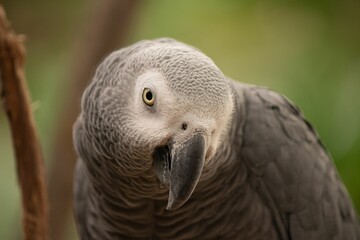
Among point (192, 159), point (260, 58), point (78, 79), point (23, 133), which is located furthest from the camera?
point (260, 58)

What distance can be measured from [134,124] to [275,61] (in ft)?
6.48

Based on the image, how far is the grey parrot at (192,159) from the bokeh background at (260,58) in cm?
103

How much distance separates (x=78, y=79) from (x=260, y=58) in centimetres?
111

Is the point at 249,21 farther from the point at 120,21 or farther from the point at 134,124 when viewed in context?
the point at 134,124

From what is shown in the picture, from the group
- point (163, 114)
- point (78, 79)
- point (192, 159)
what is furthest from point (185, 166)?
point (78, 79)

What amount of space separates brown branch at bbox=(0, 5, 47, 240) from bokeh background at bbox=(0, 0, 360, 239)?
2.79ft

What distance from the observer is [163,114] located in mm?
1377

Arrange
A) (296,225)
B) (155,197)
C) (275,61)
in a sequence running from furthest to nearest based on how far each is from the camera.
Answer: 1. (275,61)
2. (296,225)
3. (155,197)

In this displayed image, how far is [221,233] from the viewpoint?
1758mm

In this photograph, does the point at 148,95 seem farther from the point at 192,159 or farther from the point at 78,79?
the point at 78,79

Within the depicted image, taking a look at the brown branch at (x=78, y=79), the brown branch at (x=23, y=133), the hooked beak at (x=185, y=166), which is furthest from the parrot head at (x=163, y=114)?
the brown branch at (x=78, y=79)

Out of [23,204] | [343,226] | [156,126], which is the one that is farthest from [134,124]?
[343,226]

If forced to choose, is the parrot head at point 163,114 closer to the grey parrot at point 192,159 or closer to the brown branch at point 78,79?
the grey parrot at point 192,159

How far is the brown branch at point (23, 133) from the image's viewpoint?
71.9 inches
